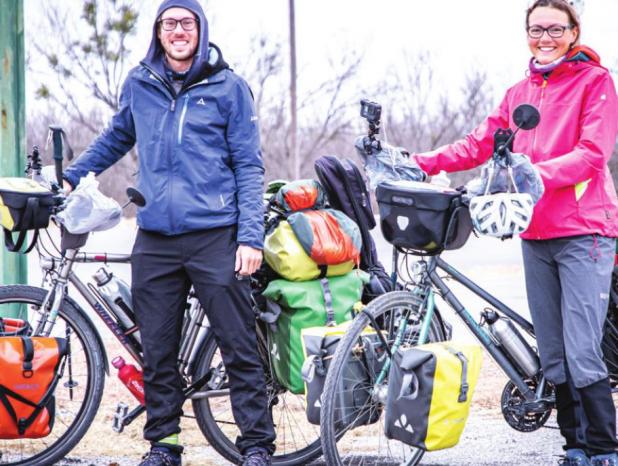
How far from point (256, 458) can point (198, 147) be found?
134 cm

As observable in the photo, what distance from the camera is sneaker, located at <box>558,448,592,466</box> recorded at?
4023mm

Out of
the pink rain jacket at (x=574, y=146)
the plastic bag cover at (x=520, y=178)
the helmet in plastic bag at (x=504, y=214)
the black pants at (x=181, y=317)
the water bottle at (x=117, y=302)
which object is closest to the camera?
the helmet in plastic bag at (x=504, y=214)

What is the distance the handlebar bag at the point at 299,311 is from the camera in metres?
4.24

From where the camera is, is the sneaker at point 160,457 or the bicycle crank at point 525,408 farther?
the bicycle crank at point 525,408

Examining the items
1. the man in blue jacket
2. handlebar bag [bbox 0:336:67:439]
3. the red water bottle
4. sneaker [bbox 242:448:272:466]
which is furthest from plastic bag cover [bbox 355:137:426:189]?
handlebar bag [bbox 0:336:67:439]

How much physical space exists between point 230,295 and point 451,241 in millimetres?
959

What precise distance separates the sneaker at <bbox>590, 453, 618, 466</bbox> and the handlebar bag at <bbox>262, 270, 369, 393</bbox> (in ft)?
3.99

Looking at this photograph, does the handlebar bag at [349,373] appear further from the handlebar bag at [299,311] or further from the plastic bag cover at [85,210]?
the plastic bag cover at [85,210]

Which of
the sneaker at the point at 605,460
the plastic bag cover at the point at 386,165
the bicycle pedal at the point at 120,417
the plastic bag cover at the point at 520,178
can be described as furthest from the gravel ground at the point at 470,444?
the plastic bag cover at the point at 520,178

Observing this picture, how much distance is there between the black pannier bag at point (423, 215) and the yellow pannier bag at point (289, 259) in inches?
15.8

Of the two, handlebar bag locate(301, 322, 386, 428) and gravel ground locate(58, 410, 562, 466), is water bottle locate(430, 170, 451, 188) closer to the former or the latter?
handlebar bag locate(301, 322, 386, 428)

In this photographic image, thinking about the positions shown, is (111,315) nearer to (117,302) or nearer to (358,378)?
(117,302)

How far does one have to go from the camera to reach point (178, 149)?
391 cm

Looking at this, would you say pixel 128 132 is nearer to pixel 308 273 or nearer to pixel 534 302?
pixel 308 273
